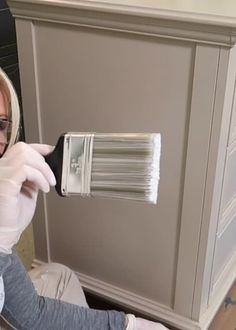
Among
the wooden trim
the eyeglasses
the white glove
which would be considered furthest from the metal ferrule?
the white glove

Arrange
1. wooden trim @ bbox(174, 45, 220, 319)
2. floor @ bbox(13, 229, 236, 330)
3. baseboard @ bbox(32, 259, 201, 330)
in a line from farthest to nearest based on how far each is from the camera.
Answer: floor @ bbox(13, 229, 236, 330) → baseboard @ bbox(32, 259, 201, 330) → wooden trim @ bbox(174, 45, 220, 319)

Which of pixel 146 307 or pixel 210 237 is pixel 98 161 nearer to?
pixel 210 237

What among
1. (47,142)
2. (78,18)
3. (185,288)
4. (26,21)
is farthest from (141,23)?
(185,288)

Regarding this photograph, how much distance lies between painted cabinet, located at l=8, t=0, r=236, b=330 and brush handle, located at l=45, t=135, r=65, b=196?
0.36 meters

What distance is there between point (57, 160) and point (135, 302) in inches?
25.2

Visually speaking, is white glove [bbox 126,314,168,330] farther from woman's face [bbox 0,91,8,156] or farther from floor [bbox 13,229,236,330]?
woman's face [bbox 0,91,8,156]

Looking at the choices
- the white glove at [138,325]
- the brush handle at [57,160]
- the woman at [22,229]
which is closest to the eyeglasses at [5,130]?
the woman at [22,229]

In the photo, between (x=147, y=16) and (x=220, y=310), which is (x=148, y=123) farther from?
(x=220, y=310)

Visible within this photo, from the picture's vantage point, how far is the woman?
0.79 metres

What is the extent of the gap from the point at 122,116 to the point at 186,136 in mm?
148

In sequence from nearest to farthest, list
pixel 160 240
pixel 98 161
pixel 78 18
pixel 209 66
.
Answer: pixel 98 161, pixel 209 66, pixel 78 18, pixel 160 240

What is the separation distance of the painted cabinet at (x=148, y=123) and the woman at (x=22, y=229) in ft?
0.53

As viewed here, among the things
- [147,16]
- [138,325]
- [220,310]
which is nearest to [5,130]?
[147,16]

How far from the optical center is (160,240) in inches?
49.3
